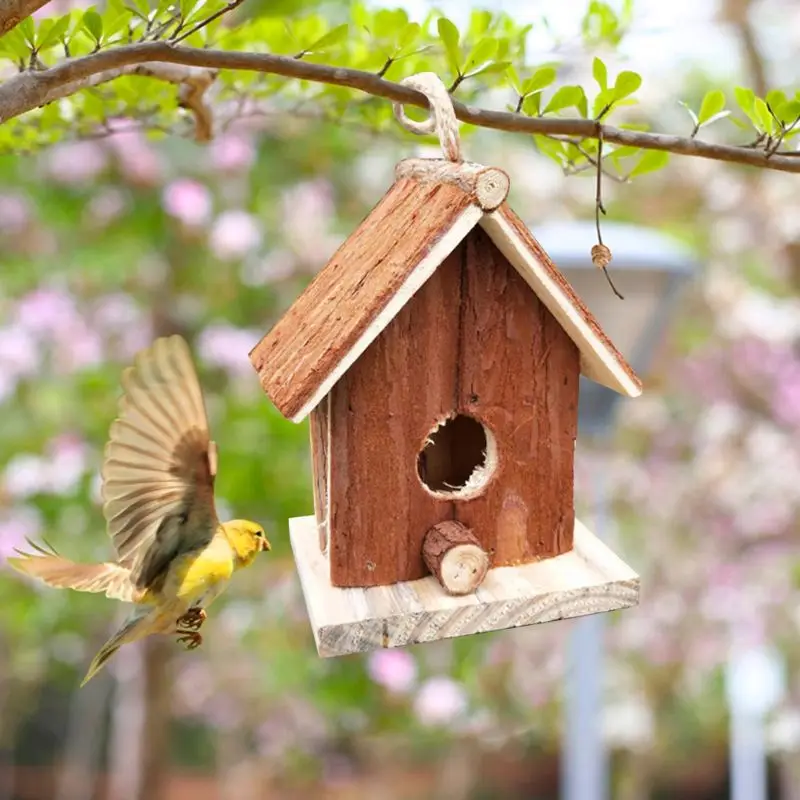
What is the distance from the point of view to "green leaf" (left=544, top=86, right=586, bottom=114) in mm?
812

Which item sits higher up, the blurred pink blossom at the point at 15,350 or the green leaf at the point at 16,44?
the blurred pink blossom at the point at 15,350

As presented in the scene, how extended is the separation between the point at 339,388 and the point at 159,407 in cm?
18

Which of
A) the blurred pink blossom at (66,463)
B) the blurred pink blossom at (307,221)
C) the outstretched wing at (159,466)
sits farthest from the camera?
the blurred pink blossom at (307,221)

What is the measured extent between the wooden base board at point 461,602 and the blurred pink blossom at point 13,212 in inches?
100

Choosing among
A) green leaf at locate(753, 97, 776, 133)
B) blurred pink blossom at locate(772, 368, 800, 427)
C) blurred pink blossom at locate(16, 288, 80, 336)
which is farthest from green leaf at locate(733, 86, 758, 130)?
blurred pink blossom at locate(772, 368, 800, 427)

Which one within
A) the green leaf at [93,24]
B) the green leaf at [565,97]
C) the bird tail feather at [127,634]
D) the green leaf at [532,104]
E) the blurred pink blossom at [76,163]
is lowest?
the bird tail feather at [127,634]

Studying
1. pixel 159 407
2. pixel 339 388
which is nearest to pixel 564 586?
pixel 339 388

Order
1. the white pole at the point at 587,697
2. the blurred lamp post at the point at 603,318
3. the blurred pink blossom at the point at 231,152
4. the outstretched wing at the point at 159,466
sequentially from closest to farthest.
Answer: the outstretched wing at the point at 159,466, the blurred lamp post at the point at 603,318, the white pole at the point at 587,697, the blurred pink blossom at the point at 231,152

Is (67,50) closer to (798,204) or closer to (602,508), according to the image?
(602,508)

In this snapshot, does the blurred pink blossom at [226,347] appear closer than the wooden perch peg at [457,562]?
No

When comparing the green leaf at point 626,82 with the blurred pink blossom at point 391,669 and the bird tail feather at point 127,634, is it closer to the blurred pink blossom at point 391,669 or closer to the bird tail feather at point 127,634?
the bird tail feather at point 127,634

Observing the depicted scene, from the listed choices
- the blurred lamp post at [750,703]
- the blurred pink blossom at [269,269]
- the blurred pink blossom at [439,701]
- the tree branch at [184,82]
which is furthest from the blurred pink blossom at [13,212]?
the blurred lamp post at [750,703]

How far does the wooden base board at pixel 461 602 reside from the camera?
2.69 ft

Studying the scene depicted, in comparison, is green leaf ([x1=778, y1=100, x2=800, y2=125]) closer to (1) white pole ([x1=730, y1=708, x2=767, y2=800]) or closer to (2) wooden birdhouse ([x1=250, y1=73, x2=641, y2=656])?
(2) wooden birdhouse ([x1=250, y1=73, x2=641, y2=656])
